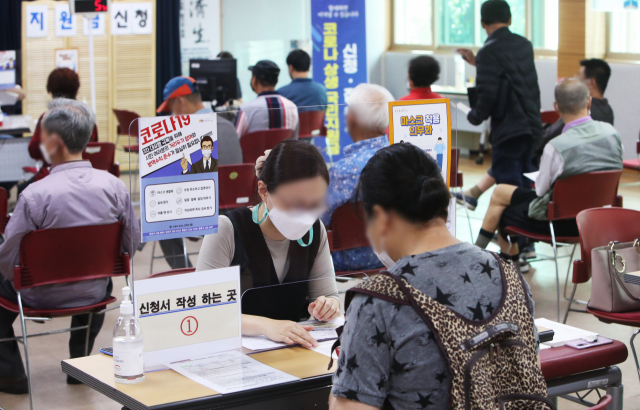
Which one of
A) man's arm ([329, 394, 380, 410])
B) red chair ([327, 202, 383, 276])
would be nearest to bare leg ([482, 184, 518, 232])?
red chair ([327, 202, 383, 276])

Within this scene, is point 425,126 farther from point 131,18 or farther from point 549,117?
point 131,18

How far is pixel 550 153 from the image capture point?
427 centimetres

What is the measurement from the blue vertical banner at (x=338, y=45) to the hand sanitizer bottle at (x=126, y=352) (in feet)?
22.1

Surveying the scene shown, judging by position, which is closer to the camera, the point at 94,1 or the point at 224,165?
the point at 224,165

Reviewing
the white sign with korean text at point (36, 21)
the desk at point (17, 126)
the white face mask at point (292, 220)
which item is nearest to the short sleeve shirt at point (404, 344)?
the white face mask at point (292, 220)

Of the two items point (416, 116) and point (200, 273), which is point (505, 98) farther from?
point (200, 273)

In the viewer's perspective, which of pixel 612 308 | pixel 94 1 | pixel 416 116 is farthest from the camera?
pixel 94 1

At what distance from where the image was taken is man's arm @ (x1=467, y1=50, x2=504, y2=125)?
5098 millimetres

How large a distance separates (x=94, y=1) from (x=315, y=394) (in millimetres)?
4981

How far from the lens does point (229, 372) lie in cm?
182

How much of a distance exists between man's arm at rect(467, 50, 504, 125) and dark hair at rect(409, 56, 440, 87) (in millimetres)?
305

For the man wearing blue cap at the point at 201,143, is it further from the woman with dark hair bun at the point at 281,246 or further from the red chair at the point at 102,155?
the red chair at the point at 102,155

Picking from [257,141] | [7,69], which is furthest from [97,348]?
[7,69]

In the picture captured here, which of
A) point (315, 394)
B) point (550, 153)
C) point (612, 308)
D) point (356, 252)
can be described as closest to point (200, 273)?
point (315, 394)
